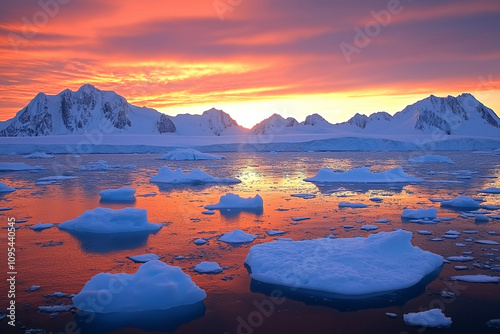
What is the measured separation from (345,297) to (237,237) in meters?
3.15

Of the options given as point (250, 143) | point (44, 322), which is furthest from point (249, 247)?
point (250, 143)

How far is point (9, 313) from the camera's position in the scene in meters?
5.04

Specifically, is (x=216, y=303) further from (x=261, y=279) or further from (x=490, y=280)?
(x=490, y=280)

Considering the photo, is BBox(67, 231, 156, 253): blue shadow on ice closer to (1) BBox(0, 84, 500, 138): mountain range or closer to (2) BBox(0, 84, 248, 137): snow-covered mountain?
(1) BBox(0, 84, 500, 138): mountain range

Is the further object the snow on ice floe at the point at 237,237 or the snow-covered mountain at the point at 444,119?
the snow-covered mountain at the point at 444,119

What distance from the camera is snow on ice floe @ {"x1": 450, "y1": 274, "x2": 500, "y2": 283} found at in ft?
19.6

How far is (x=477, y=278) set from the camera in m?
6.03

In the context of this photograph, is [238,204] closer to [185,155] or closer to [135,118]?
[185,155]

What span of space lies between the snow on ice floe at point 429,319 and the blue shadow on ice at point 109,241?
513 centimetres

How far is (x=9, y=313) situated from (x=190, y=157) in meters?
34.6

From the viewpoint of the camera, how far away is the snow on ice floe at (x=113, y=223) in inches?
363

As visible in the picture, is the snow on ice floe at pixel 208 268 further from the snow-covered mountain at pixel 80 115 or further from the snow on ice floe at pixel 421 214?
the snow-covered mountain at pixel 80 115

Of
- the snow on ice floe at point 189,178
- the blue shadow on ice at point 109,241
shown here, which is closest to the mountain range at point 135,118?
the snow on ice floe at point 189,178

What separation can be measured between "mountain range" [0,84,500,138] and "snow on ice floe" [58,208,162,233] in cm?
9462
